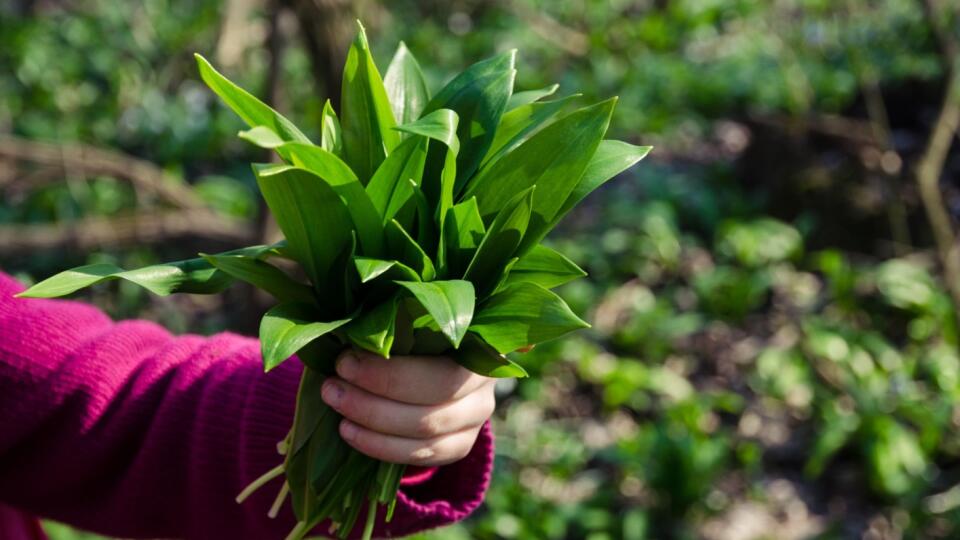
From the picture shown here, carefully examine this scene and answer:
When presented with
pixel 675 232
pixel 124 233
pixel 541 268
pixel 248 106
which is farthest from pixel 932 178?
pixel 248 106

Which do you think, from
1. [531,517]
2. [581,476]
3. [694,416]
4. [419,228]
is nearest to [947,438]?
[694,416]

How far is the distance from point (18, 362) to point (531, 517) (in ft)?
6.55

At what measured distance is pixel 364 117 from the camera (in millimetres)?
1214

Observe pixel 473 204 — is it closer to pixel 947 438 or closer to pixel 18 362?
pixel 18 362

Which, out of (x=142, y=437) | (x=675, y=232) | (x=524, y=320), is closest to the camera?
(x=524, y=320)

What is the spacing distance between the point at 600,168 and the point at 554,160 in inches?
2.7

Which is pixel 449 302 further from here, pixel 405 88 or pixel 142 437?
pixel 142 437

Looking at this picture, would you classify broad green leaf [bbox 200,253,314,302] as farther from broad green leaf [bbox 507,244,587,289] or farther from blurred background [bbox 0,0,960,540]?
blurred background [bbox 0,0,960,540]

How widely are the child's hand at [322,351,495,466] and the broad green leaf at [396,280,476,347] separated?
0.45 ft

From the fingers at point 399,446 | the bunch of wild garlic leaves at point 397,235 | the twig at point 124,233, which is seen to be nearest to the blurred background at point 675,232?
the twig at point 124,233

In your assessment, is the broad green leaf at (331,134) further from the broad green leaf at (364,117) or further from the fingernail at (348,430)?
the fingernail at (348,430)

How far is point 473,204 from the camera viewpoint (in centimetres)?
115

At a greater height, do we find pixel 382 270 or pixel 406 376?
pixel 382 270

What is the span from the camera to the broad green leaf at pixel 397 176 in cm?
116
